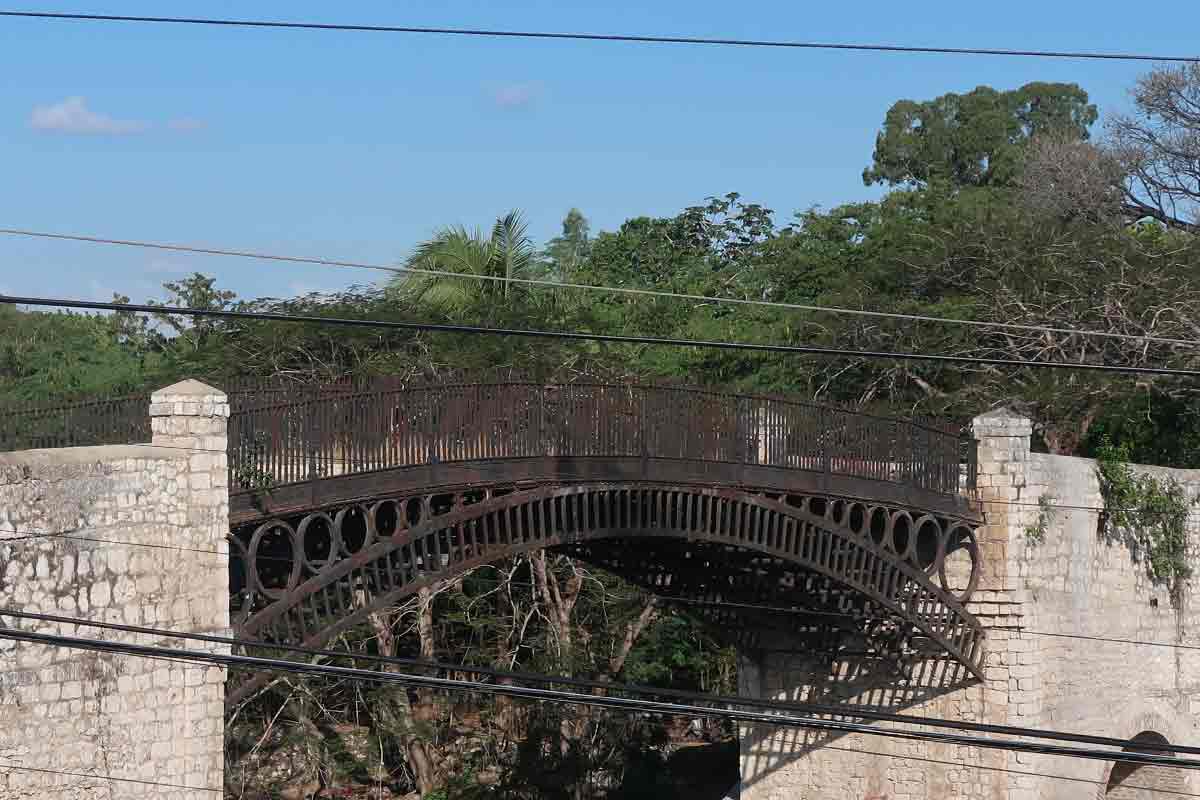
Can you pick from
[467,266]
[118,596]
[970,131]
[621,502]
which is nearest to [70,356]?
[467,266]

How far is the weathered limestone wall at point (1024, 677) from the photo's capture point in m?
18.5

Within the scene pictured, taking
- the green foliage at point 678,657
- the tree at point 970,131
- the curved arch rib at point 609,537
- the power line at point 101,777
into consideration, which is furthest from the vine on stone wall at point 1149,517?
the tree at point 970,131

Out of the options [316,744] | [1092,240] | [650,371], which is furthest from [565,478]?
[1092,240]

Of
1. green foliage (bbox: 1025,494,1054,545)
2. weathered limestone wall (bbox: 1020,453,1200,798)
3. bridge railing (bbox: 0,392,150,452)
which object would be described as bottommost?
weathered limestone wall (bbox: 1020,453,1200,798)

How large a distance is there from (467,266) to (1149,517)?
12.2 meters

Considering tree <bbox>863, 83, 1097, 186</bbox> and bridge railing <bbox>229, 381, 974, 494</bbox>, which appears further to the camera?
tree <bbox>863, 83, 1097, 186</bbox>

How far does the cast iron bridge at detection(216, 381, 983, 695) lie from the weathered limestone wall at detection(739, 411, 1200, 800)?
17.4 inches

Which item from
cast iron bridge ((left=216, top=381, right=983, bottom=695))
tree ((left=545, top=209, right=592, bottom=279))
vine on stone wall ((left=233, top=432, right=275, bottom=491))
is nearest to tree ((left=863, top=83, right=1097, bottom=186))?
tree ((left=545, top=209, right=592, bottom=279))

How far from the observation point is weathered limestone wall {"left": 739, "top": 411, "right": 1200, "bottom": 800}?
18.5m

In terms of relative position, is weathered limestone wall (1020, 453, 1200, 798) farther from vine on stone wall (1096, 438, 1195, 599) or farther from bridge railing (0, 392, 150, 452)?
bridge railing (0, 392, 150, 452)

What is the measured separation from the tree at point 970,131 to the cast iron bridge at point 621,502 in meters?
31.0

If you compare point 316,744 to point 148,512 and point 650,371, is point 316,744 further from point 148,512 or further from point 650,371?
point 148,512

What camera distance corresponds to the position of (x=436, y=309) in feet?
86.9

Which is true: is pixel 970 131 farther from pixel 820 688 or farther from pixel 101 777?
pixel 101 777
